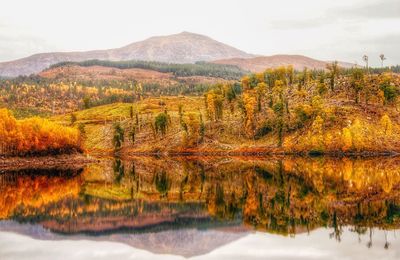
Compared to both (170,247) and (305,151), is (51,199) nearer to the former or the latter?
(170,247)

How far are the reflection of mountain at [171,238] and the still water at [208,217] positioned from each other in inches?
4.1

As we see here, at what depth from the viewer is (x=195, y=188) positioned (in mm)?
85312

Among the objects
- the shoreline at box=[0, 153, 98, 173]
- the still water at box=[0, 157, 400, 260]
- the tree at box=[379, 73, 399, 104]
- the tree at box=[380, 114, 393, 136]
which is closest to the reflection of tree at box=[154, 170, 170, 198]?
the still water at box=[0, 157, 400, 260]

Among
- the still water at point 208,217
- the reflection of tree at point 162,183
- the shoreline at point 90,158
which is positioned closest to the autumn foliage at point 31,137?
the shoreline at point 90,158

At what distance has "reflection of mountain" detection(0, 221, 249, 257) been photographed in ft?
146

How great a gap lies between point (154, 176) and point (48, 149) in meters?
62.4

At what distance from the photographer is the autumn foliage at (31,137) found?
14775 cm

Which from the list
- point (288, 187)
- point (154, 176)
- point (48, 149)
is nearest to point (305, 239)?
point (288, 187)

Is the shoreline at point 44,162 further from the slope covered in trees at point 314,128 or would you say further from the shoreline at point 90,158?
the slope covered in trees at point 314,128

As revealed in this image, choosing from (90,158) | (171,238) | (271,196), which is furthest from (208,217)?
(90,158)

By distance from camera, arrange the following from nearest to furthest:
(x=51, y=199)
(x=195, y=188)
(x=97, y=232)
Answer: (x=97, y=232)
(x=51, y=199)
(x=195, y=188)

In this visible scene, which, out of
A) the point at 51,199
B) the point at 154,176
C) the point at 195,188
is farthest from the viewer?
the point at 154,176

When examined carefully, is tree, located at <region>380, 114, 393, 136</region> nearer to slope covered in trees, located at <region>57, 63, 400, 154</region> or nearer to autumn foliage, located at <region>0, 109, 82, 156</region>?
slope covered in trees, located at <region>57, 63, 400, 154</region>

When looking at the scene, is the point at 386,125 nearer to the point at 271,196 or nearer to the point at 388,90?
the point at 388,90
